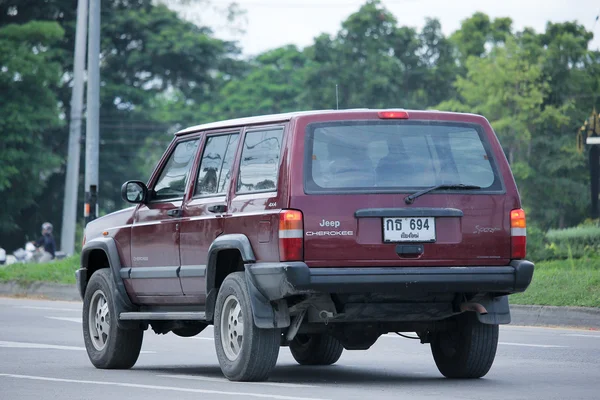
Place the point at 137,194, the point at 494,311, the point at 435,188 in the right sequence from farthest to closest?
1. the point at 137,194
2. the point at 494,311
3. the point at 435,188

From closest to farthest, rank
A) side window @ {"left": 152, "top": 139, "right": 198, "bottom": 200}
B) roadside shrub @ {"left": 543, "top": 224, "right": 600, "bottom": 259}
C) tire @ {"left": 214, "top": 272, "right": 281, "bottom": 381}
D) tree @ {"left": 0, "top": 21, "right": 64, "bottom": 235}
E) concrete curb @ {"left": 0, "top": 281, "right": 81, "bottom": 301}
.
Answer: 1. tire @ {"left": 214, "top": 272, "right": 281, "bottom": 381}
2. side window @ {"left": 152, "top": 139, "right": 198, "bottom": 200}
3. roadside shrub @ {"left": 543, "top": 224, "right": 600, "bottom": 259}
4. concrete curb @ {"left": 0, "top": 281, "right": 81, "bottom": 301}
5. tree @ {"left": 0, "top": 21, "right": 64, "bottom": 235}

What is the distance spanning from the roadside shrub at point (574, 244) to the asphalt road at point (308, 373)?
8.67m

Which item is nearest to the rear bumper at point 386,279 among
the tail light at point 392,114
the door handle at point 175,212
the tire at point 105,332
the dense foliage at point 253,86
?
the tail light at point 392,114

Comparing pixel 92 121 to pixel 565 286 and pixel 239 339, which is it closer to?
pixel 565 286

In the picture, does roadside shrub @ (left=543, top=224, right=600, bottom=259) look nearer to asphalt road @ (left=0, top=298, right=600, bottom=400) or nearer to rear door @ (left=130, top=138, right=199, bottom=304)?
asphalt road @ (left=0, top=298, right=600, bottom=400)

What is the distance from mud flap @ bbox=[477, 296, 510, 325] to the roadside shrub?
1311 cm

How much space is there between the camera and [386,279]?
9070 millimetres

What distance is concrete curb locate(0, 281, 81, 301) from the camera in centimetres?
2576

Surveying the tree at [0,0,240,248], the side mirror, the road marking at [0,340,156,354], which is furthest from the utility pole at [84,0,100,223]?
the tree at [0,0,240,248]

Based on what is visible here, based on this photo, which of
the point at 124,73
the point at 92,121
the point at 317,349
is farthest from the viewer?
the point at 124,73

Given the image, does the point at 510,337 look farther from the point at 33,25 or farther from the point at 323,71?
the point at 323,71

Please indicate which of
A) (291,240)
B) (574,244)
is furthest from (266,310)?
(574,244)

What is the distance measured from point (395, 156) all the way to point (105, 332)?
11.1ft

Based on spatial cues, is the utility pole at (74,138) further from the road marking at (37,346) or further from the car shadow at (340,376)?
the car shadow at (340,376)
